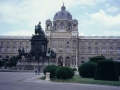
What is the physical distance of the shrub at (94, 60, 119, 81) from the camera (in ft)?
66.3

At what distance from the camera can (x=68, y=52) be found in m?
74.6

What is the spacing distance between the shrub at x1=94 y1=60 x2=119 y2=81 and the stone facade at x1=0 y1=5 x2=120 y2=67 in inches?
2043

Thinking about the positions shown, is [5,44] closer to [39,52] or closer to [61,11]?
[61,11]

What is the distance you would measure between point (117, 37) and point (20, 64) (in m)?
45.5

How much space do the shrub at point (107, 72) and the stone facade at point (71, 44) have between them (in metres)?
51.9

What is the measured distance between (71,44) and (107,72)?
54.0 m

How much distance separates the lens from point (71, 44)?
7425 centimetres

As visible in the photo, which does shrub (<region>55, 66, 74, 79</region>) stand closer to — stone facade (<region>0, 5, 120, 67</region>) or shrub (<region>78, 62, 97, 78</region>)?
shrub (<region>78, 62, 97, 78</region>)

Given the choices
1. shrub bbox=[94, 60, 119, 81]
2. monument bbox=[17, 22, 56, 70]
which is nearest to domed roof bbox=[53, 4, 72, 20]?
monument bbox=[17, 22, 56, 70]

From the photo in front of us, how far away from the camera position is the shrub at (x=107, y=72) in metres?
20.2

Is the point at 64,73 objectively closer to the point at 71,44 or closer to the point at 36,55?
the point at 36,55

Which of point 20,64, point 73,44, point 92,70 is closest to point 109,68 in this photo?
point 92,70

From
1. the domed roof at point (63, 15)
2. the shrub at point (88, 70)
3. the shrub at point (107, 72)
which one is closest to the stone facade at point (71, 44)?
the domed roof at point (63, 15)

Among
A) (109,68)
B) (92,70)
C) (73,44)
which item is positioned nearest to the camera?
(109,68)
